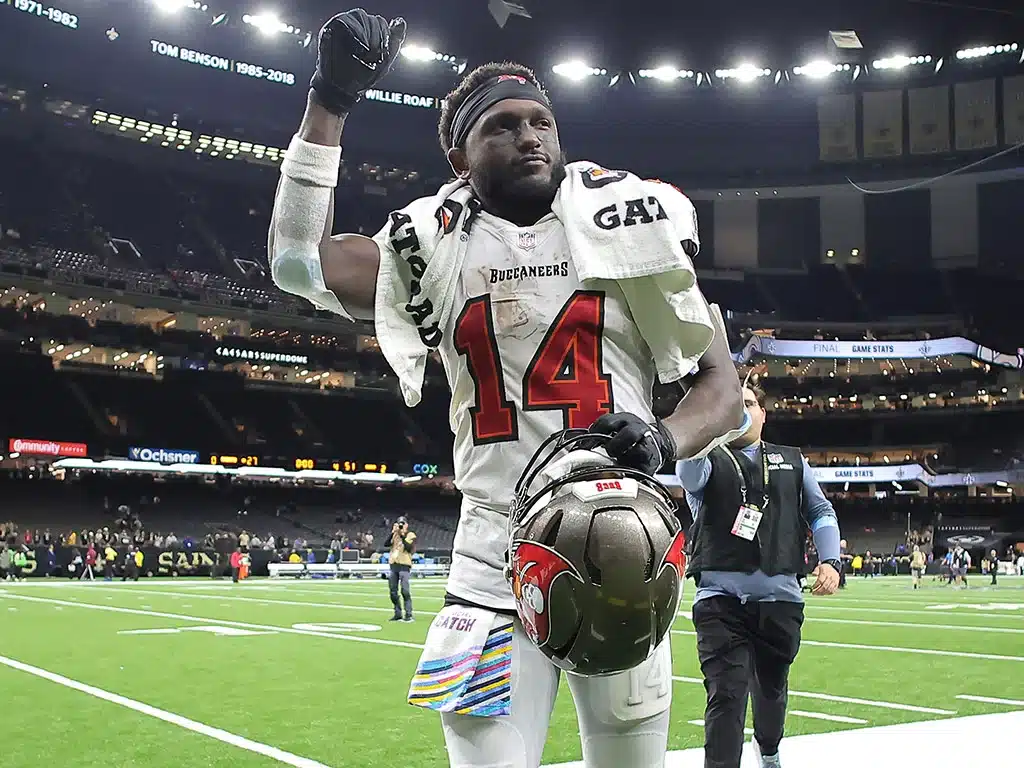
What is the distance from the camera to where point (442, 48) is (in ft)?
142

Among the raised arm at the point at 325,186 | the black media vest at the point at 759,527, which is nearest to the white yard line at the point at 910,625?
the black media vest at the point at 759,527

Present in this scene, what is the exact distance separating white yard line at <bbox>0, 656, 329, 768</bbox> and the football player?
3.64m

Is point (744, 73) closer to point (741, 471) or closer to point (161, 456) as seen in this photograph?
point (161, 456)

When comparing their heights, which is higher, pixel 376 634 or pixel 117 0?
pixel 117 0

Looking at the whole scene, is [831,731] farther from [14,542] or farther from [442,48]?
[442,48]

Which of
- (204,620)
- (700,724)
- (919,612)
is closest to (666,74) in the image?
(919,612)

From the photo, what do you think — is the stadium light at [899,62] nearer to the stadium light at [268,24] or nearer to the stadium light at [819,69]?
the stadium light at [819,69]

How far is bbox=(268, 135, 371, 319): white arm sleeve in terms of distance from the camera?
7.62ft

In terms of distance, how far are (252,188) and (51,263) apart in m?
11.6

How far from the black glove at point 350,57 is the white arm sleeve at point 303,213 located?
109 millimetres

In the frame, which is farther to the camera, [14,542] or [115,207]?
[115,207]

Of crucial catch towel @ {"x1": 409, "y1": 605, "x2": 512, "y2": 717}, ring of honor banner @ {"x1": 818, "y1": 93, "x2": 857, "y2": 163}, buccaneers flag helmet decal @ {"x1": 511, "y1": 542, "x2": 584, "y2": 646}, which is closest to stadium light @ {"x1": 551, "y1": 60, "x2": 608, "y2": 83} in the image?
ring of honor banner @ {"x1": 818, "y1": 93, "x2": 857, "y2": 163}

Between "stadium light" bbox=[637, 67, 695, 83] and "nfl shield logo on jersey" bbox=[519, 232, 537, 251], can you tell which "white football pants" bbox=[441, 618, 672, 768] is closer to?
"nfl shield logo on jersey" bbox=[519, 232, 537, 251]

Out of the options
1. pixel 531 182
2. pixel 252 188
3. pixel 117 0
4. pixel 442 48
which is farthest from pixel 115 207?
pixel 531 182
